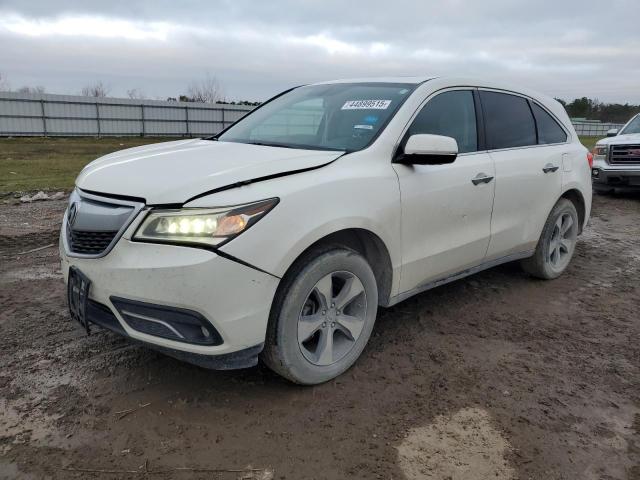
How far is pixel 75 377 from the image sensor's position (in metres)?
3.11

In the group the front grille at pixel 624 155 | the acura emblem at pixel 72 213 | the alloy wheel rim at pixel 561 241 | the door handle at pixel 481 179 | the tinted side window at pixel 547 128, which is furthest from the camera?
the front grille at pixel 624 155

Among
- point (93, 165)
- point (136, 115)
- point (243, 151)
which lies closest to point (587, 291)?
point (243, 151)

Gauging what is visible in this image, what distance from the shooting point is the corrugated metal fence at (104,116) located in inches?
1046

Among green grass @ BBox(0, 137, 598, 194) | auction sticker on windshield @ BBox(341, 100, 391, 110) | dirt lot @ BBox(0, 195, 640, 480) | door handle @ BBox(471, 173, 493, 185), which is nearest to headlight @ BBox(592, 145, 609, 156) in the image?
dirt lot @ BBox(0, 195, 640, 480)

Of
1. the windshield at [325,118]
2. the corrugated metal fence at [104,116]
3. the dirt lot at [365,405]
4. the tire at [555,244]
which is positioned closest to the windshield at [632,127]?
the tire at [555,244]

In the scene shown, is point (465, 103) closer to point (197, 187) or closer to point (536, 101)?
point (536, 101)

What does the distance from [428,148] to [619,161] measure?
8.90 meters

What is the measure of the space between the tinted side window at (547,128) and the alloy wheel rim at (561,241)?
700 millimetres

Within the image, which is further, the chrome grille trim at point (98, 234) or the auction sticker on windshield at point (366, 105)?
the auction sticker on windshield at point (366, 105)

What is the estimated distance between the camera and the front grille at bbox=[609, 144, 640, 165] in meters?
10.1

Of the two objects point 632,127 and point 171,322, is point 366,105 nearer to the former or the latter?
point 171,322

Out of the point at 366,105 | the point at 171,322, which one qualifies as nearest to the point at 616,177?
the point at 366,105

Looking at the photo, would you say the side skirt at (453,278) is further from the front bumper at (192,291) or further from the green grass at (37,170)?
the green grass at (37,170)

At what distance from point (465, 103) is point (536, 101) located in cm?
121
